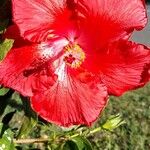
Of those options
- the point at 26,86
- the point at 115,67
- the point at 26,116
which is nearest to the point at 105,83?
the point at 115,67

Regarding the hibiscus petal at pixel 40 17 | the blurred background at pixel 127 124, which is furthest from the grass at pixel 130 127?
the hibiscus petal at pixel 40 17

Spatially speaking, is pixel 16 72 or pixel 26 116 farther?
pixel 26 116

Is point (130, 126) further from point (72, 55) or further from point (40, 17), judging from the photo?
point (40, 17)

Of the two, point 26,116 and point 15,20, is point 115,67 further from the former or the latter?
point 26,116

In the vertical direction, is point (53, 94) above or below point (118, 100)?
above

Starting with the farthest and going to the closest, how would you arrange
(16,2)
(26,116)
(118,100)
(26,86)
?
(118,100)
(26,116)
(26,86)
(16,2)

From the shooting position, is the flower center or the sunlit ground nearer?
the flower center

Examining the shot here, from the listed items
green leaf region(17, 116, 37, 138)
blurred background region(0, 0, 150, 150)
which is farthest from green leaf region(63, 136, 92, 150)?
blurred background region(0, 0, 150, 150)

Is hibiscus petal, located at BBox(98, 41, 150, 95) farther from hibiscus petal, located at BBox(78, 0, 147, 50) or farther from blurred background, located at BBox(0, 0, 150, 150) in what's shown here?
blurred background, located at BBox(0, 0, 150, 150)
